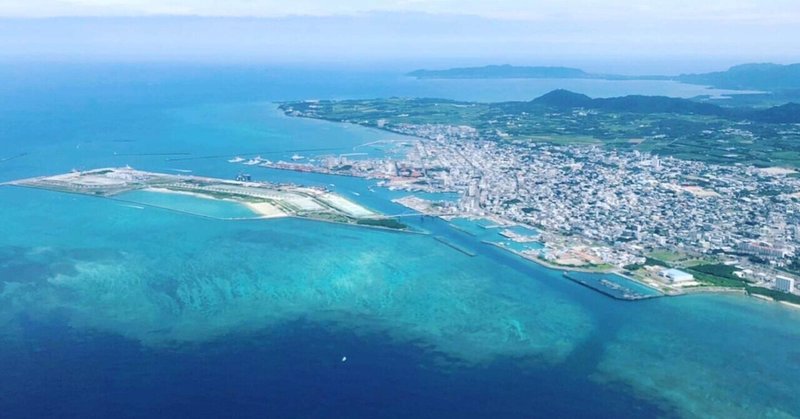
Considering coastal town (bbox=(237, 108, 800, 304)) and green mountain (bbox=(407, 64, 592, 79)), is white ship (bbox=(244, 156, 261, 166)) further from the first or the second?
green mountain (bbox=(407, 64, 592, 79))

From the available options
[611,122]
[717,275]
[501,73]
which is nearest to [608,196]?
[717,275]

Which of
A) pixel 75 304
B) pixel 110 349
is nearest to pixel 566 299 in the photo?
pixel 110 349

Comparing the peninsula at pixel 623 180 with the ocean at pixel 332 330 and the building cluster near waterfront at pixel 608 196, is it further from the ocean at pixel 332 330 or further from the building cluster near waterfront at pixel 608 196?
the ocean at pixel 332 330

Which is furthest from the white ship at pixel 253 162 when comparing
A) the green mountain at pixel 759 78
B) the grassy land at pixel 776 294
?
the green mountain at pixel 759 78

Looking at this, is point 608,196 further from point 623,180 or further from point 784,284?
point 784,284

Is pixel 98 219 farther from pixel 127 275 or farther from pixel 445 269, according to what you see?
pixel 445 269

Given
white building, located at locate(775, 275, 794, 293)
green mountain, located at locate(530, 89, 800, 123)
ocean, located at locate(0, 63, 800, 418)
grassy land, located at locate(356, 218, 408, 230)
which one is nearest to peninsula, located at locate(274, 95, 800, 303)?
white building, located at locate(775, 275, 794, 293)
